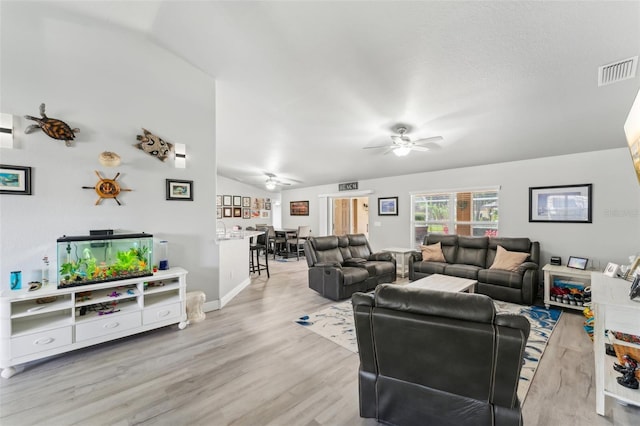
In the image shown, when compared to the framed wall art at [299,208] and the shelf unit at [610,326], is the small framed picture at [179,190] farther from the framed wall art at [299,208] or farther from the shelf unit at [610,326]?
the framed wall art at [299,208]

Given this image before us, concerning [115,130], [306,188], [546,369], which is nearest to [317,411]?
[546,369]

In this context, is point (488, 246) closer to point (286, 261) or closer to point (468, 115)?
point (468, 115)

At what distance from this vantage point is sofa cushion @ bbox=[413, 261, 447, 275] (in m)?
4.66

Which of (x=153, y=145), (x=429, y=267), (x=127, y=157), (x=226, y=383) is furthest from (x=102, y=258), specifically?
(x=429, y=267)

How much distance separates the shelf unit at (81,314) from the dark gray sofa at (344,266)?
2034 mm

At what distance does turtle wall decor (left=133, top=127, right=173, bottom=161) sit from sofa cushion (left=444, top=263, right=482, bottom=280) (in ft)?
15.4

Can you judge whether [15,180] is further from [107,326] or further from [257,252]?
[257,252]

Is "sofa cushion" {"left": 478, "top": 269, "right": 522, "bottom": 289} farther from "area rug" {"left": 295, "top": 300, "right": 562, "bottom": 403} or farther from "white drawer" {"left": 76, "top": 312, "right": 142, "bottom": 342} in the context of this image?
"white drawer" {"left": 76, "top": 312, "right": 142, "bottom": 342}

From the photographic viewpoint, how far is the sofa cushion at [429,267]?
466cm

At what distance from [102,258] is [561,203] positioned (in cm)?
653

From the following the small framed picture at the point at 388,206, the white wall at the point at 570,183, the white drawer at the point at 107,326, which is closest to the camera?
the white drawer at the point at 107,326

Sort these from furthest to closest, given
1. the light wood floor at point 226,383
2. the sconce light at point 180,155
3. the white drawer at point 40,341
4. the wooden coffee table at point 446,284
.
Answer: the sconce light at point 180,155
the wooden coffee table at point 446,284
the white drawer at point 40,341
the light wood floor at point 226,383

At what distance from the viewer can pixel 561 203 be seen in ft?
14.2

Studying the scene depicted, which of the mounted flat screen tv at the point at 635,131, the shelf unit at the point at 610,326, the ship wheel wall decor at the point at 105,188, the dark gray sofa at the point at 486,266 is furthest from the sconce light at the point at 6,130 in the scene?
the dark gray sofa at the point at 486,266
